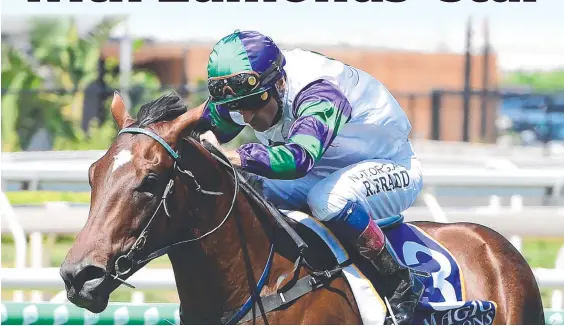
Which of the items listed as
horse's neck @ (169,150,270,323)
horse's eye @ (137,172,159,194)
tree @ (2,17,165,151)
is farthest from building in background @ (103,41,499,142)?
horse's eye @ (137,172,159,194)

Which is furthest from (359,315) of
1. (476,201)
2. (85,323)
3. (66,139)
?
(66,139)

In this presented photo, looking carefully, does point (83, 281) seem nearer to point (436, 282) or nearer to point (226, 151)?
point (226, 151)

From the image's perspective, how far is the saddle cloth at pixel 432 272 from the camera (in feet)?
11.6

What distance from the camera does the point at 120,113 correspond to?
3355mm

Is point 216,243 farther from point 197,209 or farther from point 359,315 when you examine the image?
point 359,315

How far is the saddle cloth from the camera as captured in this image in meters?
3.54

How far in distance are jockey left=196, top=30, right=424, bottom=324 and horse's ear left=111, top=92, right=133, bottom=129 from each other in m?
0.23

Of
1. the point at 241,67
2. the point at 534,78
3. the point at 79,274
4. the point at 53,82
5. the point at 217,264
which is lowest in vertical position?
the point at 534,78

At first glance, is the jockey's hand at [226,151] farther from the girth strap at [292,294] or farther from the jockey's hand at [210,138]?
the girth strap at [292,294]

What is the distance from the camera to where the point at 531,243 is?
36.7 feet

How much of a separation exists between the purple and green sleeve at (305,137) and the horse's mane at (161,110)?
0.23 meters

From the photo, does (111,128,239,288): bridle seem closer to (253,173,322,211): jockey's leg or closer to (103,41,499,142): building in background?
(253,173,322,211): jockey's leg

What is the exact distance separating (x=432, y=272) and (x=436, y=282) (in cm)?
4

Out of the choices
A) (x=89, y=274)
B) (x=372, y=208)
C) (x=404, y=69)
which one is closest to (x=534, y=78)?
(x=404, y=69)
